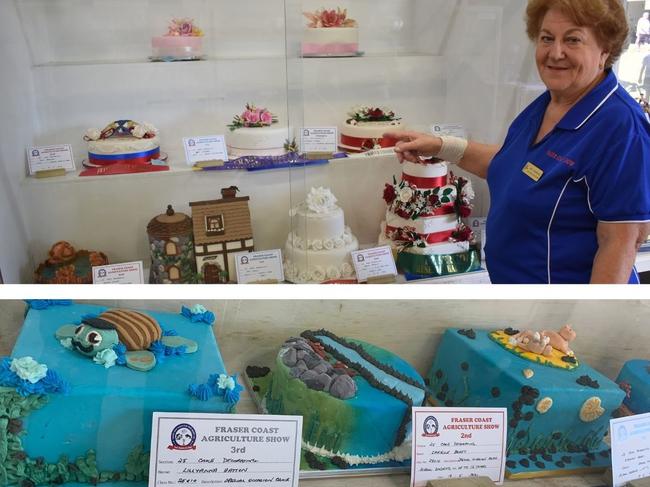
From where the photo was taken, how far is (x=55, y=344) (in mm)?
949

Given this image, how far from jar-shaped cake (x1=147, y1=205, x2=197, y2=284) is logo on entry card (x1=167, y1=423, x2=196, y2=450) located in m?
1.27

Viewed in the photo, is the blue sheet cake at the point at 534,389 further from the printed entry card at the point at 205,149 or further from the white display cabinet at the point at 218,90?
the printed entry card at the point at 205,149

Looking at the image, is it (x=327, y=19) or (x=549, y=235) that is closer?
(x=549, y=235)

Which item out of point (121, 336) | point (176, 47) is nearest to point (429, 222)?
point (176, 47)

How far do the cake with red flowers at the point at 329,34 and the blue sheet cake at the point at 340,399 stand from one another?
5.37 ft

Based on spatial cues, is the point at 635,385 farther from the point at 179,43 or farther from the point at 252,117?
the point at 179,43

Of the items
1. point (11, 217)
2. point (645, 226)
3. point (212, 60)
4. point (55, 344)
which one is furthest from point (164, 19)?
point (645, 226)

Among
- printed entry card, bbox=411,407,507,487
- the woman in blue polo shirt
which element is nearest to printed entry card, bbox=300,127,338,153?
the woman in blue polo shirt

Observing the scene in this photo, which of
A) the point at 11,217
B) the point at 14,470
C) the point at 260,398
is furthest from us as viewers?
the point at 11,217

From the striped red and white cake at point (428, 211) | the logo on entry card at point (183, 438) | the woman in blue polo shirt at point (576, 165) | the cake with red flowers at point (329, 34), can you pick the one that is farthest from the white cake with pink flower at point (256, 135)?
the logo on entry card at point (183, 438)

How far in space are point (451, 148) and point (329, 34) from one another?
101 cm

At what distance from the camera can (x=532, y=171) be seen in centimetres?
131

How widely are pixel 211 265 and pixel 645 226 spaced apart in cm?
137

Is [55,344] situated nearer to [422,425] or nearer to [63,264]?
[422,425]
